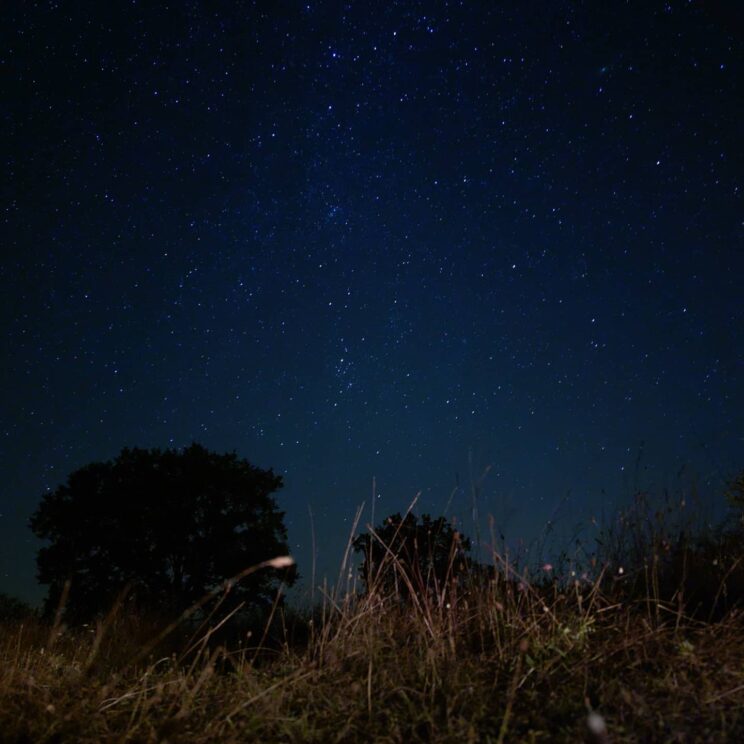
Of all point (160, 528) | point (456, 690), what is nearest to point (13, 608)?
point (160, 528)

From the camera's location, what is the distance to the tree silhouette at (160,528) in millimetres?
15711

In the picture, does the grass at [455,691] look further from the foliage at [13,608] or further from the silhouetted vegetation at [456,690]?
the foliage at [13,608]

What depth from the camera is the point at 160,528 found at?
16.3 meters

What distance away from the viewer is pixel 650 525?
5.60 metres

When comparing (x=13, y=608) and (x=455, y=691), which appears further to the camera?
(x=13, y=608)

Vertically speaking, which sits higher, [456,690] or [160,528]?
[160,528]

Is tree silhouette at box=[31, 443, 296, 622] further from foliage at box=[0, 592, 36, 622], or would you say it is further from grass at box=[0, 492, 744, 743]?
grass at box=[0, 492, 744, 743]

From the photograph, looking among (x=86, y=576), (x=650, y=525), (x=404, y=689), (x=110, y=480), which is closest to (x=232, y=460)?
(x=110, y=480)

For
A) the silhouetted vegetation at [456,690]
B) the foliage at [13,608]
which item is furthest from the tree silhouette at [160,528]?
the silhouetted vegetation at [456,690]

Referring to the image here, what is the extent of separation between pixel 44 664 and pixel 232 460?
11411 mm

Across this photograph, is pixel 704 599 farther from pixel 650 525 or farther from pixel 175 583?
pixel 175 583

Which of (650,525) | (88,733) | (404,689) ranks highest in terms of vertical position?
(650,525)

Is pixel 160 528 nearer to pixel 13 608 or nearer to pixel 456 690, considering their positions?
pixel 13 608

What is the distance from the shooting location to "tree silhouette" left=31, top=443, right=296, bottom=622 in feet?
51.5
